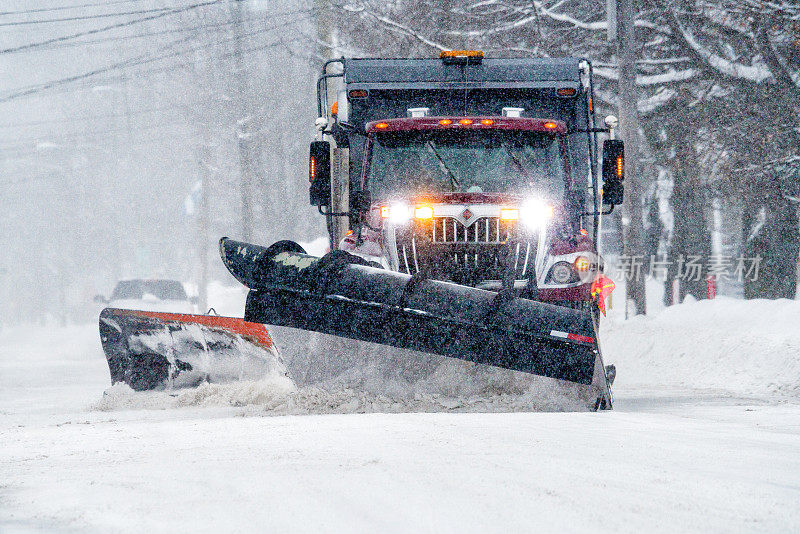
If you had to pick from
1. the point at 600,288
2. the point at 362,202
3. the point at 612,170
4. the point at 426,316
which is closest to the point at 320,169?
the point at 362,202

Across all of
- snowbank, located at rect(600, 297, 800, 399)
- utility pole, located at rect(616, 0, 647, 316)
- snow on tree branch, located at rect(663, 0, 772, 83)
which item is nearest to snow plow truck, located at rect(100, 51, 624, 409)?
snowbank, located at rect(600, 297, 800, 399)

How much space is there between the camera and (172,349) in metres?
10.4

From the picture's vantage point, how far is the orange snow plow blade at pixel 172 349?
1021 centimetres

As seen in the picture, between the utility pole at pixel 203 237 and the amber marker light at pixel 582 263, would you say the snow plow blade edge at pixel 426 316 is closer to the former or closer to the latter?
the amber marker light at pixel 582 263

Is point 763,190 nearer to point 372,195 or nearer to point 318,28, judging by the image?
point 372,195

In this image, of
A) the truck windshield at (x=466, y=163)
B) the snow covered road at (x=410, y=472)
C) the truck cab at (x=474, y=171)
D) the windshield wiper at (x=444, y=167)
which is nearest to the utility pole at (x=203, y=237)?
the truck cab at (x=474, y=171)

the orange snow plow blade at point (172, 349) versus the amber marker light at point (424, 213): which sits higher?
the amber marker light at point (424, 213)

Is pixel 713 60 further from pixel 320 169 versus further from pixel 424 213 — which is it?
pixel 424 213

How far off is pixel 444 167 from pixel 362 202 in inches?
29.4

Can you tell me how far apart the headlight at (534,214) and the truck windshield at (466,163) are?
61 centimetres

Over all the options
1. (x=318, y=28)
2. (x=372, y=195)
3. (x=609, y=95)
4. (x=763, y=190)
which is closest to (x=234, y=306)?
(x=318, y=28)

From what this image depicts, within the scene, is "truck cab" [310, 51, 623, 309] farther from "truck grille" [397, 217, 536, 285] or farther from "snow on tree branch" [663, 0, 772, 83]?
"snow on tree branch" [663, 0, 772, 83]

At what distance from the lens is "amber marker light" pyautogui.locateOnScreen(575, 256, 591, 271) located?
27.9 ft

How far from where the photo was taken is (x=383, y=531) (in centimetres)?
391
